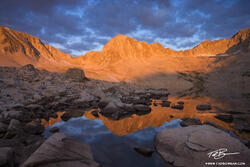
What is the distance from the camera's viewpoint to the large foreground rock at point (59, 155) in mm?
3213

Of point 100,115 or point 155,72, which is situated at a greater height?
point 155,72

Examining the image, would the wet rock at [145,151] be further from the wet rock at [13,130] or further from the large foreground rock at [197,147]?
the wet rock at [13,130]

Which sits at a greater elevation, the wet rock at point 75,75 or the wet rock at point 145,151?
the wet rock at point 75,75

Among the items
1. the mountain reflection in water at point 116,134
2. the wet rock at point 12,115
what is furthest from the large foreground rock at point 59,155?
the wet rock at point 12,115

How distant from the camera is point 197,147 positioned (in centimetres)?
424

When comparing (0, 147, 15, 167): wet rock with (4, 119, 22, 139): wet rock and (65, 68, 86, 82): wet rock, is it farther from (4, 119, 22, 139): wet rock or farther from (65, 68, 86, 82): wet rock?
(65, 68, 86, 82): wet rock

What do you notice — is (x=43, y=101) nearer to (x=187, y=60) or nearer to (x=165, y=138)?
(x=165, y=138)

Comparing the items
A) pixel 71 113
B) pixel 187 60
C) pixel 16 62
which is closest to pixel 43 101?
pixel 71 113

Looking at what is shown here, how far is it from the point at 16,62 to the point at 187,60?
187 ft

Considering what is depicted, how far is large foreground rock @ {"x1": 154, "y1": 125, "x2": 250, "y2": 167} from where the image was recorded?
12.8 feet

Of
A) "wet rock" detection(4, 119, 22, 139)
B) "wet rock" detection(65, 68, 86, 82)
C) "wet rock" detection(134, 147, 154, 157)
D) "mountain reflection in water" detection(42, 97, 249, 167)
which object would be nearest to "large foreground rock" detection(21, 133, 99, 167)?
"mountain reflection in water" detection(42, 97, 249, 167)

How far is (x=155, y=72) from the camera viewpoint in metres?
43.2

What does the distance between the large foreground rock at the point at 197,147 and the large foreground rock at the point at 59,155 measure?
2418 millimetres

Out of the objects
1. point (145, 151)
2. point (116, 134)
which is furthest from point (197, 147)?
point (116, 134)
